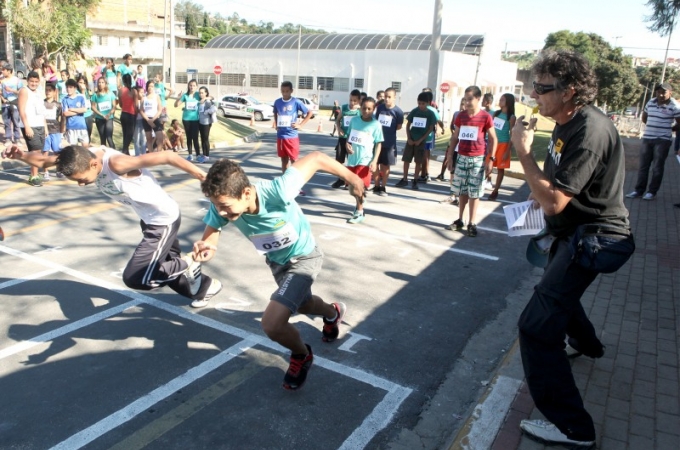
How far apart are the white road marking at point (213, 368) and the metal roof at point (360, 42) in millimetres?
47158

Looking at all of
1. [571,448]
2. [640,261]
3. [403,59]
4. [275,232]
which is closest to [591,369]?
[571,448]

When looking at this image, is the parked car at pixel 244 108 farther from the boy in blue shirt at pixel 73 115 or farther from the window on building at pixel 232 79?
the window on building at pixel 232 79

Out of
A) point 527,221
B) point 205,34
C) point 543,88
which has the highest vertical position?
point 205,34

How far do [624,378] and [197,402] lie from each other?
297 centimetres

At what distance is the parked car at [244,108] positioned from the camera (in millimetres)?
31469

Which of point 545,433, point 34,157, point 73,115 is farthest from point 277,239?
point 73,115

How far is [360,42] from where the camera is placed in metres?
51.7

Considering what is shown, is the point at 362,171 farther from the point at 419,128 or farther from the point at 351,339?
the point at 351,339

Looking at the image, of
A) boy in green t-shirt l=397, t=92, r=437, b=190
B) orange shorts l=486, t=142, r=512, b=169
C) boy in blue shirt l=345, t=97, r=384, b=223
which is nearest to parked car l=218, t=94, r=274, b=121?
boy in green t-shirt l=397, t=92, r=437, b=190

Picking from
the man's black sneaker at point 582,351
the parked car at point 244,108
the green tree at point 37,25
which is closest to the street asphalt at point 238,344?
the man's black sneaker at point 582,351

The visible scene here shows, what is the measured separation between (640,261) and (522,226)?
389 cm

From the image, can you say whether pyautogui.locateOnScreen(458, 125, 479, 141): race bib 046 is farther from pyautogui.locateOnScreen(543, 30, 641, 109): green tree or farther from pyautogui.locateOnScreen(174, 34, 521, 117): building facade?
pyautogui.locateOnScreen(543, 30, 641, 109): green tree

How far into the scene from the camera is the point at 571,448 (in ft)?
10.0

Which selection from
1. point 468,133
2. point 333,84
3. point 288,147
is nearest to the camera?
point 468,133
